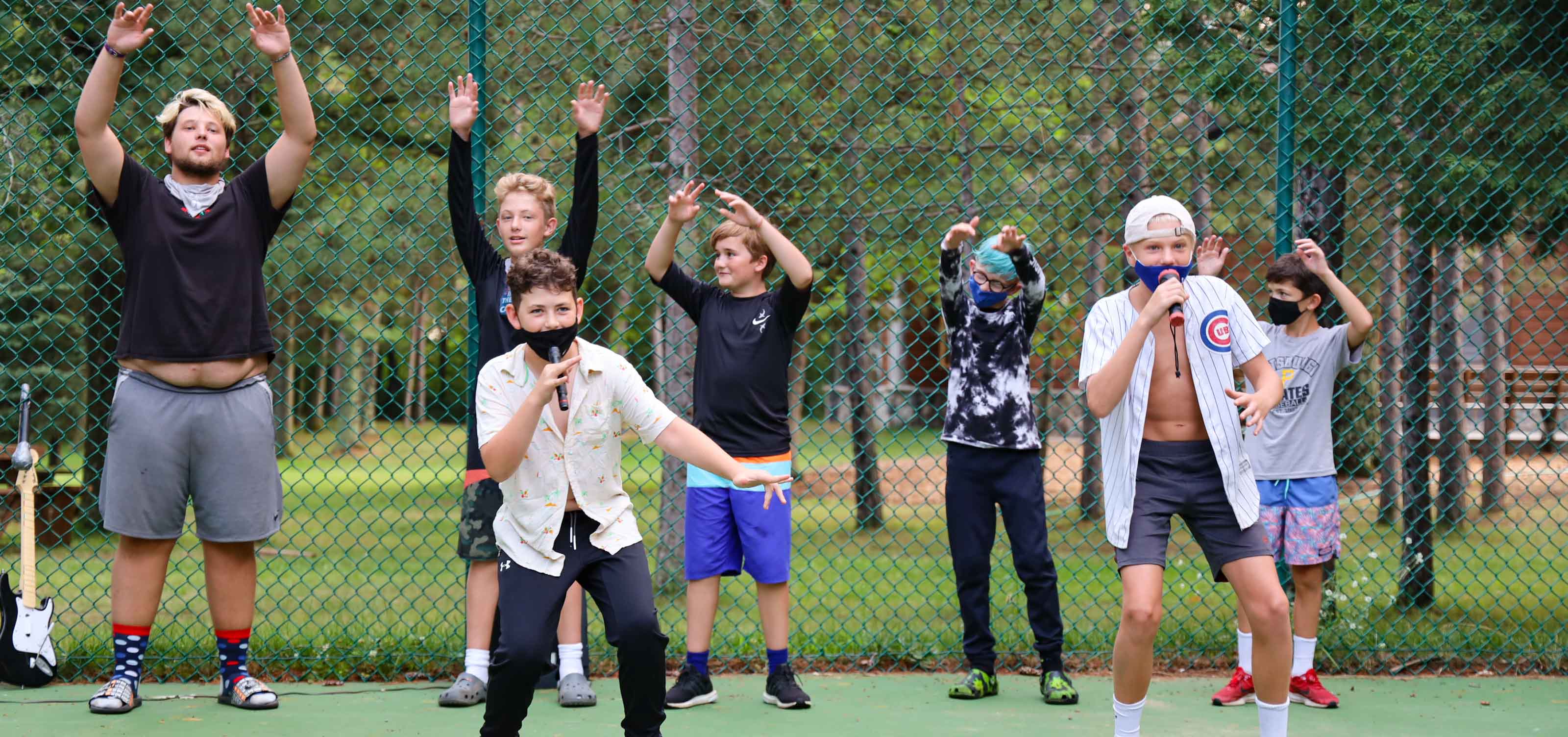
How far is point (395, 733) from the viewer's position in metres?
3.73

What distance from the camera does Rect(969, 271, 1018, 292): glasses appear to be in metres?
4.21

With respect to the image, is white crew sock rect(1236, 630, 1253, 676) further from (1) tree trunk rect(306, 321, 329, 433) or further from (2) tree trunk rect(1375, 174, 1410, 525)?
(1) tree trunk rect(306, 321, 329, 433)

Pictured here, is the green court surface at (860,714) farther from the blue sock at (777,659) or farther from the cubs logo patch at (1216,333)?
the cubs logo patch at (1216,333)

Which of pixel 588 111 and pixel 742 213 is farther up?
pixel 588 111

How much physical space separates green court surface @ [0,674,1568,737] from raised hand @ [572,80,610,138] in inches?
72.6

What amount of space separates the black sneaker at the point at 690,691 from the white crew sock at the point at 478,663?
1.91ft

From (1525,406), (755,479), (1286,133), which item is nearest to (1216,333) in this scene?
(755,479)

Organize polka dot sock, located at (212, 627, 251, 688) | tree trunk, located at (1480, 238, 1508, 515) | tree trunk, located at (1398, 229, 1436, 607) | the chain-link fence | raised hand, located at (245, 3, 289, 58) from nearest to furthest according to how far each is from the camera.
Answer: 1. raised hand, located at (245, 3, 289, 58)
2. polka dot sock, located at (212, 627, 251, 688)
3. the chain-link fence
4. tree trunk, located at (1398, 229, 1436, 607)
5. tree trunk, located at (1480, 238, 1508, 515)

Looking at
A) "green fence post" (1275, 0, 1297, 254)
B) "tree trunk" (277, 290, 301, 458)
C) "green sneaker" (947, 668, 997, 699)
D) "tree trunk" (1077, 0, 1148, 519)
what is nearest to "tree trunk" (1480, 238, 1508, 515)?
Answer: "tree trunk" (1077, 0, 1148, 519)

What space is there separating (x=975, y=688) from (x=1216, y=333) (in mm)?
1536

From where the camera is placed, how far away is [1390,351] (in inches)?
353

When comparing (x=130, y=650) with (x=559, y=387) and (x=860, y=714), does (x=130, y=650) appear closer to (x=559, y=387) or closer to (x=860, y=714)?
(x=559, y=387)

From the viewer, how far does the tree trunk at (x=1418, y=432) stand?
220 inches

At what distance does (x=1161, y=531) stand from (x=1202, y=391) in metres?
0.38
